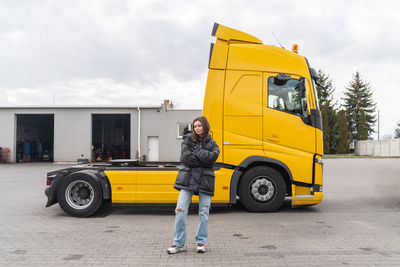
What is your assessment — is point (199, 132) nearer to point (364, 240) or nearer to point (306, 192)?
point (364, 240)

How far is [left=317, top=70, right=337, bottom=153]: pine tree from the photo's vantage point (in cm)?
4851

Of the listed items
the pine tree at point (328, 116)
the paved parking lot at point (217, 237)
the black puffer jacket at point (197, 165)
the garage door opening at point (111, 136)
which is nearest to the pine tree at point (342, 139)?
the pine tree at point (328, 116)

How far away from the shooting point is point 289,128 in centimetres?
669

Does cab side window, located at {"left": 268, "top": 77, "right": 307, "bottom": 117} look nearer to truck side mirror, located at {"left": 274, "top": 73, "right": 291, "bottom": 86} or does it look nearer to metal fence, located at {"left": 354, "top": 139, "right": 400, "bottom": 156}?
truck side mirror, located at {"left": 274, "top": 73, "right": 291, "bottom": 86}

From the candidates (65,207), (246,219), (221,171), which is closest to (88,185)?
(65,207)

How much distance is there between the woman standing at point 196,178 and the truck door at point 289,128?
8.73ft

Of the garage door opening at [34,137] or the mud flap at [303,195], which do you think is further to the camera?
the garage door opening at [34,137]

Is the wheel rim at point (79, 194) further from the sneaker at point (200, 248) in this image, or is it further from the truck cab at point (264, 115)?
the sneaker at point (200, 248)

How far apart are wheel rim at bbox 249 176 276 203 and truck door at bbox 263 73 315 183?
1.57 feet

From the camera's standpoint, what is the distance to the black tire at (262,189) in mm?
6711

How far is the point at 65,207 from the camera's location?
6.68 meters

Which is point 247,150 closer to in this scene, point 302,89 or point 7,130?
point 302,89

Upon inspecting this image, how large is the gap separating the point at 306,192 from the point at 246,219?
141 cm

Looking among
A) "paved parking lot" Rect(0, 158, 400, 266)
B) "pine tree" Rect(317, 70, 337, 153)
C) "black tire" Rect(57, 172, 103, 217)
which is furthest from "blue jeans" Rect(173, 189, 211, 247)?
"pine tree" Rect(317, 70, 337, 153)
